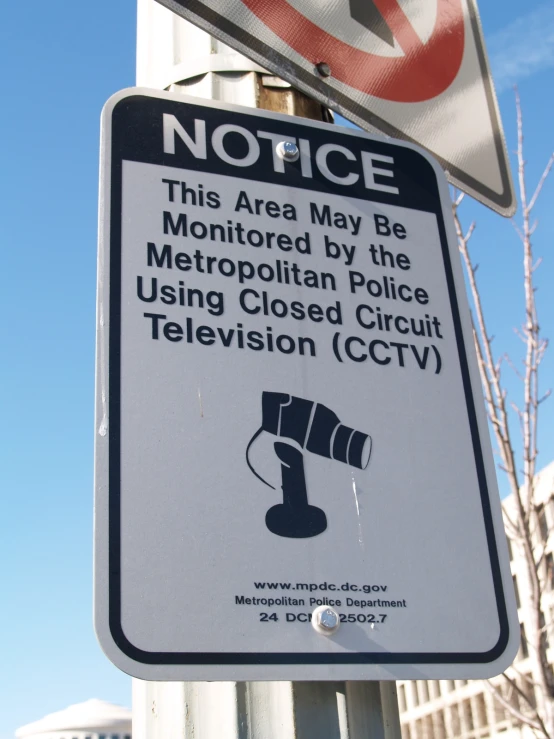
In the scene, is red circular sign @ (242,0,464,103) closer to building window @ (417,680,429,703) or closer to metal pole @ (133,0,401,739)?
metal pole @ (133,0,401,739)

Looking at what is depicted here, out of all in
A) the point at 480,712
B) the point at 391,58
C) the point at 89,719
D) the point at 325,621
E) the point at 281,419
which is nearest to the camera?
the point at 325,621

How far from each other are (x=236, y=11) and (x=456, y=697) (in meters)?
31.8

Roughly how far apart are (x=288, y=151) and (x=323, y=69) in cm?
21

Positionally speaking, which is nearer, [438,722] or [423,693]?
[438,722]

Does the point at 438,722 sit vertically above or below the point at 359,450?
below

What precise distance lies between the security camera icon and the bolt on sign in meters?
0.59

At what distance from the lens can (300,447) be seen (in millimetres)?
1019

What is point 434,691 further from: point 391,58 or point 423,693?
point 391,58

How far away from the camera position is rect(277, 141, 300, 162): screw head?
Answer: 126 centimetres

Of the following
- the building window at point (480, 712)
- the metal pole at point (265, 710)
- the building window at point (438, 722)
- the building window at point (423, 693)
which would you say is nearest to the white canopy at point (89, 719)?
the building window at point (423, 693)

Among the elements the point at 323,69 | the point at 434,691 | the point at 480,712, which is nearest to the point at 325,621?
the point at 323,69

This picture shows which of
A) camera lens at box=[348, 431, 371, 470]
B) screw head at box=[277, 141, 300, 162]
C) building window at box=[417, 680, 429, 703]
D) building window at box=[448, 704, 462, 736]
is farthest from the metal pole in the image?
building window at box=[417, 680, 429, 703]

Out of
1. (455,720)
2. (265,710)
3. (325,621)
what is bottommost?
(455,720)

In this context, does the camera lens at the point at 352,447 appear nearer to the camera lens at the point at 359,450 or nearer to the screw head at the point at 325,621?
the camera lens at the point at 359,450
